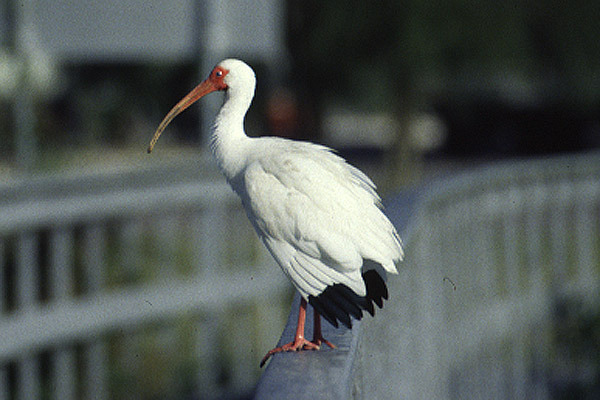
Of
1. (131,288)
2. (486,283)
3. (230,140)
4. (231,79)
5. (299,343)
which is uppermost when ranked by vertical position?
(231,79)

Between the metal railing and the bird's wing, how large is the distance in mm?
162

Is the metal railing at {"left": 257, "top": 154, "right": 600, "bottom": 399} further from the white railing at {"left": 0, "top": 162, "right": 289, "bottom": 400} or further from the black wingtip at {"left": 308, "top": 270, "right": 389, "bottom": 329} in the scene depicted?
the white railing at {"left": 0, "top": 162, "right": 289, "bottom": 400}

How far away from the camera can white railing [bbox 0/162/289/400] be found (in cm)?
614

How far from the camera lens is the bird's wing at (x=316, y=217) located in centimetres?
281

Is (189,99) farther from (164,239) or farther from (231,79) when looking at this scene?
(164,239)

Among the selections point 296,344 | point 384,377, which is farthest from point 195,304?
point 296,344

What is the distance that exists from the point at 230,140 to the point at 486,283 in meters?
3.93

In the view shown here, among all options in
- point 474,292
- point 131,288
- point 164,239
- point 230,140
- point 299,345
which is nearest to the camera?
point 299,345

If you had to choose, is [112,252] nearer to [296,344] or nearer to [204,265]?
[204,265]

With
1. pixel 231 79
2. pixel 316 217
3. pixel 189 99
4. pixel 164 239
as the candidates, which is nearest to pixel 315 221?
pixel 316 217

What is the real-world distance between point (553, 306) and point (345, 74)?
35.5 feet

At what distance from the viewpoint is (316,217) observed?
2922 mm

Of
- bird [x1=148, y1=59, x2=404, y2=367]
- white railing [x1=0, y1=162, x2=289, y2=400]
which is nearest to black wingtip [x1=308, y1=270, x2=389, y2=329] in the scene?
bird [x1=148, y1=59, x2=404, y2=367]

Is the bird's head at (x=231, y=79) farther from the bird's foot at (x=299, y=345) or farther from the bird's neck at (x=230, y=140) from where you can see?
the bird's foot at (x=299, y=345)
